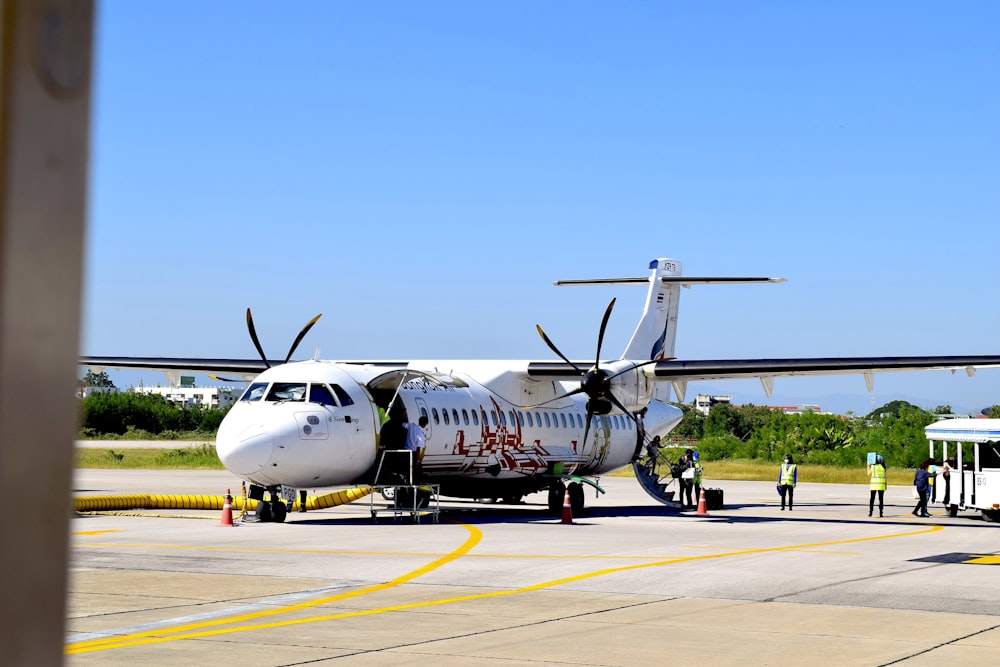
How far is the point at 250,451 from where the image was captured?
63.4ft

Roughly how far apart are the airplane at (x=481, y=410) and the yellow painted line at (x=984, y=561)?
9.97 meters

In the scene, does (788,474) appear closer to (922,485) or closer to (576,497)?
(922,485)

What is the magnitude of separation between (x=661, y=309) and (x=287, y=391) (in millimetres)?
14249

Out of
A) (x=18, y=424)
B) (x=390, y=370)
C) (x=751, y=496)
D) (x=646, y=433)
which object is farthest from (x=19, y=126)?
(x=751, y=496)

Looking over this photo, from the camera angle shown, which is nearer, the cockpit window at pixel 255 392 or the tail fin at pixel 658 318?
the cockpit window at pixel 255 392

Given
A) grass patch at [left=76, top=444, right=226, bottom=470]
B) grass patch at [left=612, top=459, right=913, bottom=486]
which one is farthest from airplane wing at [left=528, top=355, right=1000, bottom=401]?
grass patch at [left=76, top=444, right=226, bottom=470]

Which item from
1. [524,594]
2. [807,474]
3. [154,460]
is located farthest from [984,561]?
[154,460]

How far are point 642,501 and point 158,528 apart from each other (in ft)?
55.9

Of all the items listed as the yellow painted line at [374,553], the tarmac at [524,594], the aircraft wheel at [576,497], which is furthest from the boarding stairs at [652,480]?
the yellow painted line at [374,553]

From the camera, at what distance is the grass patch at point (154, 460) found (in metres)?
50.2

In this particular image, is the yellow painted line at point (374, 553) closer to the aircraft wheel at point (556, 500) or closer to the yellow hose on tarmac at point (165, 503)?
the yellow hose on tarmac at point (165, 503)

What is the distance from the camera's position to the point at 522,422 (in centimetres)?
2592

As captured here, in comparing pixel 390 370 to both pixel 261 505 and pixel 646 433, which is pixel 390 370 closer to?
pixel 261 505

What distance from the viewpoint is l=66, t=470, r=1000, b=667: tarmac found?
825 centimetres
